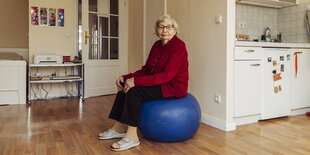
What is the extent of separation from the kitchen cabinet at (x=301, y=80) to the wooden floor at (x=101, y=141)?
21 cm

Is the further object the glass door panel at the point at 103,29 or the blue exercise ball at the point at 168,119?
the glass door panel at the point at 103,29

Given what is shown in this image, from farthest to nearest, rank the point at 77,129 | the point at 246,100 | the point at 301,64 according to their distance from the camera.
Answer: the point at 301,64 < the point at 246,100 < the point at 77,129

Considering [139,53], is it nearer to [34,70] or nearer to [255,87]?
[34,70]

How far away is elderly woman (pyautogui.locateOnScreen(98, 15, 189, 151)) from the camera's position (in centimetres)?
219

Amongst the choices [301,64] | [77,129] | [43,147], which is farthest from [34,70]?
[301,64]

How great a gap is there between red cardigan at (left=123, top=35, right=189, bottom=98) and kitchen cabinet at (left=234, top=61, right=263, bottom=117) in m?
0.75

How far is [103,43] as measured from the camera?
5098mm

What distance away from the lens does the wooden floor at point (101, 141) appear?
2135mm

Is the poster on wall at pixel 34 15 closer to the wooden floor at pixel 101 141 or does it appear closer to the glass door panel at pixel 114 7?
the glass door panel at pixel 114 7

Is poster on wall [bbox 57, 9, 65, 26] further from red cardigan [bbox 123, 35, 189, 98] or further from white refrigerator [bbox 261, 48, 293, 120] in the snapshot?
white refrigerator [bbox 261, 48, 293, 120]

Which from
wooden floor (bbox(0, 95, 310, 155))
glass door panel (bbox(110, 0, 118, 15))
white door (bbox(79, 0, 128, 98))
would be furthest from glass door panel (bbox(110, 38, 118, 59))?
wooden floor (bbox(0, 95, 310, 155))

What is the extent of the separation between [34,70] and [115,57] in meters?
1.49

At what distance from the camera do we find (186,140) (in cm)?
Result: 240

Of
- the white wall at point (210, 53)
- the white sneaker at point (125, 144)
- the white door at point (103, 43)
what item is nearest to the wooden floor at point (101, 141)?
the white sneaker at point (125, 144)
